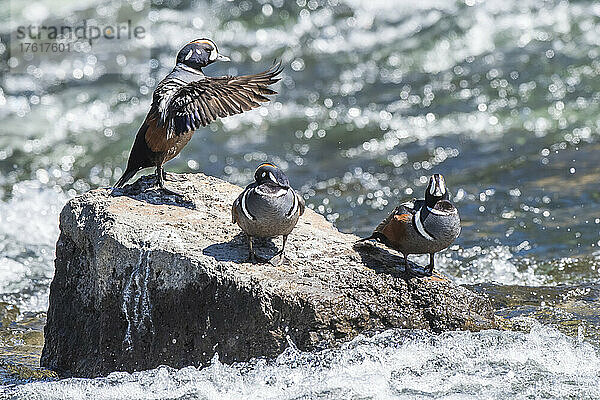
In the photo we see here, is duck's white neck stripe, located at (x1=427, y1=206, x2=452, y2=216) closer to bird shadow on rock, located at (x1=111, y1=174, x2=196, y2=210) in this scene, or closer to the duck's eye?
bird shadow on rock, located at (x1=111, y1=174, x2=196, y2=210)

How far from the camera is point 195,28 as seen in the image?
1558 centimetres

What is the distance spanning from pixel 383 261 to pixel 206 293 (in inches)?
45.1

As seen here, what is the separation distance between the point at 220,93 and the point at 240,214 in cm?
104

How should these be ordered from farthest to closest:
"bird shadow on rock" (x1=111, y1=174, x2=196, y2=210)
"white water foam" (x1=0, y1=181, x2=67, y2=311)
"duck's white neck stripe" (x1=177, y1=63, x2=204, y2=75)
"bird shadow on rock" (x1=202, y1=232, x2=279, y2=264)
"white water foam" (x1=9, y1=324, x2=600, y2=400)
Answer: "white water foam" (x1=0, y1=181, x2=67, y2=311), "duck's white neck stripe" (x1=177, y1=63, x2=204, y2=75), "bird shadow on rock" (x1=111, y1=174, x2=196, y2=210), "bird shadow on rock" (x1=202, y1=232, x2=279, y2=264), "white water foam" (x1=9, y1=324, x2=600, y2=400)

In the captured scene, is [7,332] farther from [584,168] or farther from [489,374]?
[584,168]

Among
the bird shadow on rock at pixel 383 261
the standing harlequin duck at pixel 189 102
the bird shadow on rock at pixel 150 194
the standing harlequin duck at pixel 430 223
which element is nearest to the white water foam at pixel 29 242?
the bird shadow on rock at pixel 150 194

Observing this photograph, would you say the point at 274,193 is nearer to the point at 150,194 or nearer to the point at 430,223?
the point at 430,223

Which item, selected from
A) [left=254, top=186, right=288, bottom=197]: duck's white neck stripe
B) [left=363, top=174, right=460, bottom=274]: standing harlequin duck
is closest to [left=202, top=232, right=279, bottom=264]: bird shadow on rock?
[left=254, top=186, right=288, bottom=197]: duck's white neck stripe

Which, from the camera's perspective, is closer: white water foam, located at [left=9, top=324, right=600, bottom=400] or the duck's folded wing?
white water foam, located at [left=9, top=324, right=600, bottom=400]

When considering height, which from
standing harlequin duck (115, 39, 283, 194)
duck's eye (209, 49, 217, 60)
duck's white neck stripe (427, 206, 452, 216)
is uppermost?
duck's eye (209, 49, 217, 60)

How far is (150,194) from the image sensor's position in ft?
20.2

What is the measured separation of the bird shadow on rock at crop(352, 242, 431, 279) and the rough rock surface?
0.01 metres

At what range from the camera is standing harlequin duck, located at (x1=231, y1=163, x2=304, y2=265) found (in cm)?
508

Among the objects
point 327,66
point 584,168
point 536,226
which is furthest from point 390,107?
point 536,226
